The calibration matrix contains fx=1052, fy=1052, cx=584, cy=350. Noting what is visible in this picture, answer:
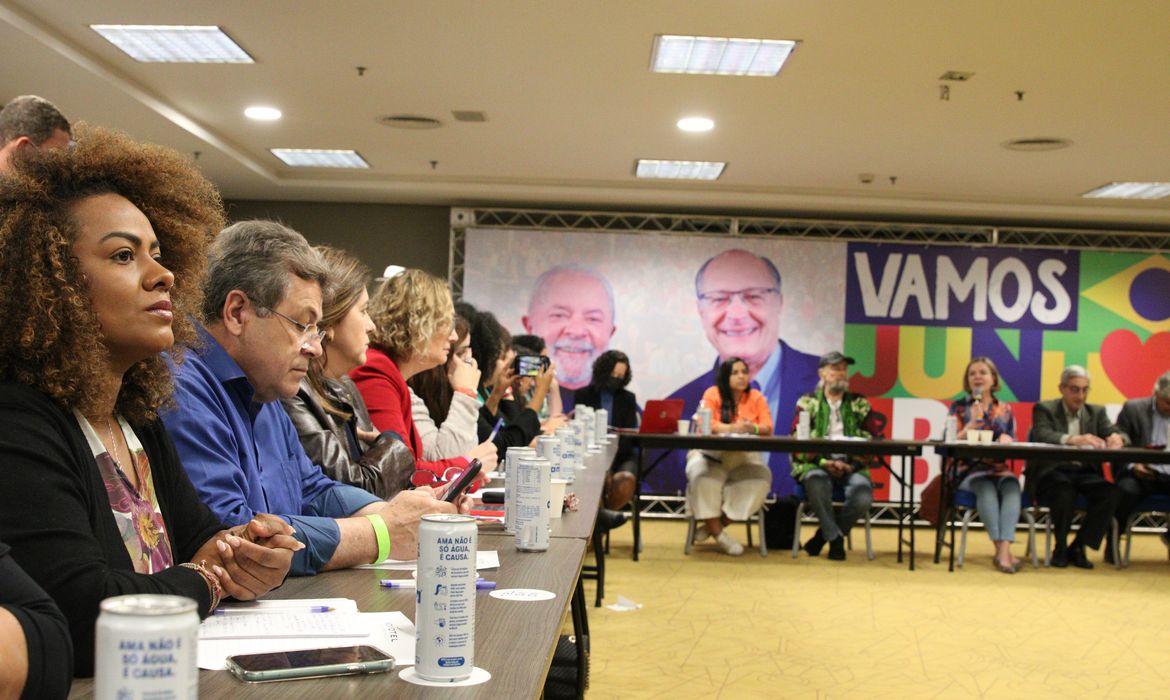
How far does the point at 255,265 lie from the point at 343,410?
2.87 feet

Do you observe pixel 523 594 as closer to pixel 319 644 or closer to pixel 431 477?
pixel 319 644

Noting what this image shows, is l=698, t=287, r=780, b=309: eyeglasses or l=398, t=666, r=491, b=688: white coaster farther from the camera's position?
l=698, t=287, r=780, b=309: eyeglasses

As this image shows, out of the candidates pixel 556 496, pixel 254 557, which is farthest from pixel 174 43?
pixel 254 557

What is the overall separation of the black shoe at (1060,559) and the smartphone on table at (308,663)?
254 inches

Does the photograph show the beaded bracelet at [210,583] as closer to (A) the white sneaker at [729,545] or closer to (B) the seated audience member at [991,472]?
Result: (A) the white sneaker at [729,545]

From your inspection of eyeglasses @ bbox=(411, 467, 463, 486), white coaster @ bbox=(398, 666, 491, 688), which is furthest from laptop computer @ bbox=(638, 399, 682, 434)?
white coaster @ bbox=(398, 666, 491, 688)

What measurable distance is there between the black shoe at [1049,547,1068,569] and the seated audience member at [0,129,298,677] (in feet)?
20.8

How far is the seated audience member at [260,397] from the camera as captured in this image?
1693 millimetres

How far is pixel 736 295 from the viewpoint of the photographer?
8641mm

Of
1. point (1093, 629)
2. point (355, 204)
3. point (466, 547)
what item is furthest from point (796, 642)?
point (355, 204)

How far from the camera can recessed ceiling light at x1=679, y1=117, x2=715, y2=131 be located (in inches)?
250

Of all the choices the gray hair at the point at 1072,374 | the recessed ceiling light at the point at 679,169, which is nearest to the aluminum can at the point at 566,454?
the recessed ceiling light at the point at 679,169

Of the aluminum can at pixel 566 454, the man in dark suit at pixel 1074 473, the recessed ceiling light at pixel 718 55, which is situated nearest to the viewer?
the aluminum can at pixel 566 454

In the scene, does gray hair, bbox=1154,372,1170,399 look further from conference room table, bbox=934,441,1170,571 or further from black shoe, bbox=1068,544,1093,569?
black shoe, bbox=1068,544,1093,569
